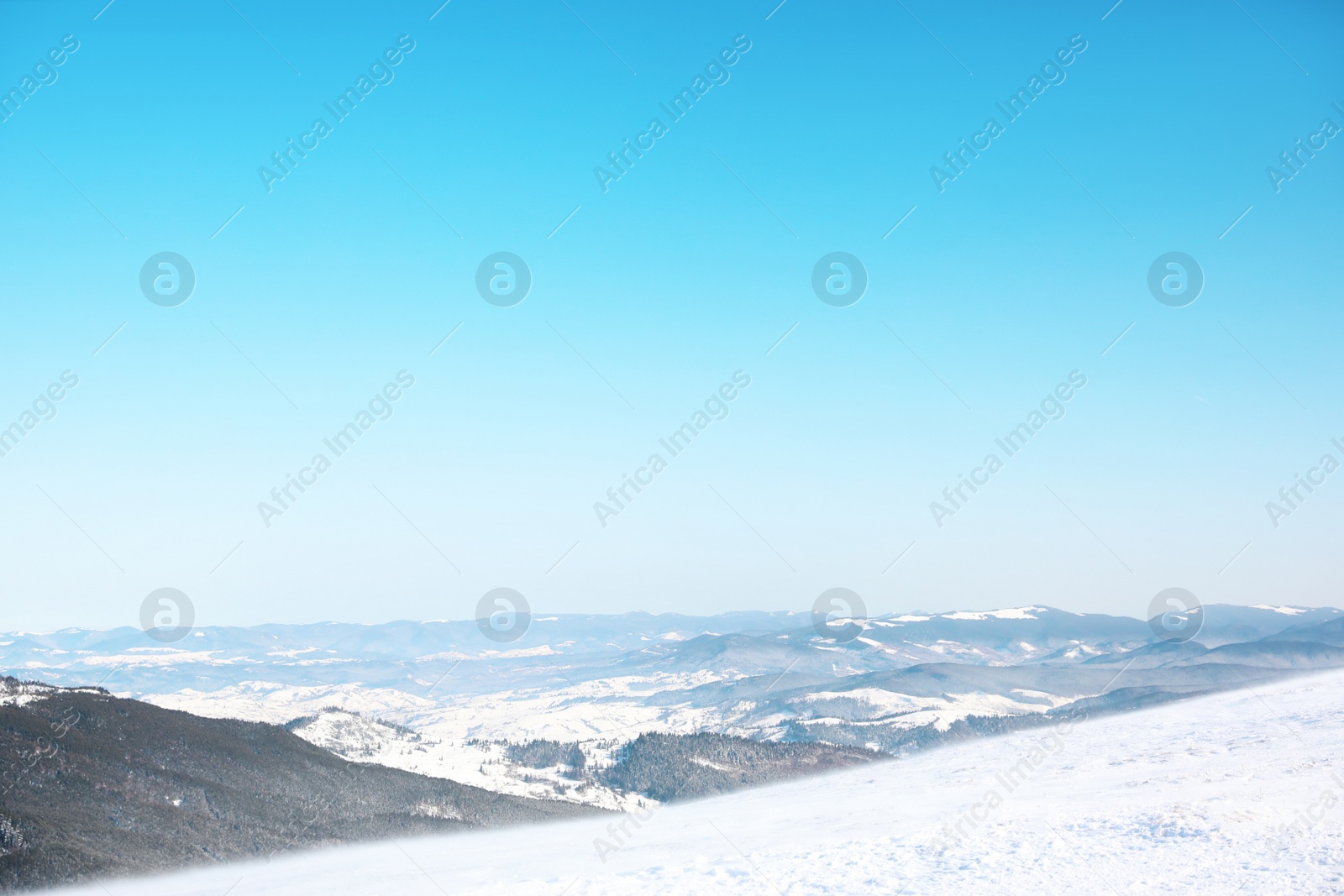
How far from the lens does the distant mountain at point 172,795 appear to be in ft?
212

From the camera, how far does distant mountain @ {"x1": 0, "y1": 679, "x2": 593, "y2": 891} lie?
212ft

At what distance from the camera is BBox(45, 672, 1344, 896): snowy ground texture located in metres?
34.3

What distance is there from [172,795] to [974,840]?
85871 millimetres

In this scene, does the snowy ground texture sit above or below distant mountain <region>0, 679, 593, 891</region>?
above

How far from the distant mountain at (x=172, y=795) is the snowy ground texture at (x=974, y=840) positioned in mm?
7311

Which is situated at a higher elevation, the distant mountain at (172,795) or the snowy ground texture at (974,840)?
the snowy ground texture at (974,840)

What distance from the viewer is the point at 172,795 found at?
89250mm

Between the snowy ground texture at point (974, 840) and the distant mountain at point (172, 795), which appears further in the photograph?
the distant mountain at point (172, 795)

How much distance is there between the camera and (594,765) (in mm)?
181500

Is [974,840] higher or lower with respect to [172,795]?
higher

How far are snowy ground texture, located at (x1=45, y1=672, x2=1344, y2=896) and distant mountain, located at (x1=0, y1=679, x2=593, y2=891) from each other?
24.0 feet

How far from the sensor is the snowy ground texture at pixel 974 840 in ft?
113

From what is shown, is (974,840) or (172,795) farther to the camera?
(172,795)

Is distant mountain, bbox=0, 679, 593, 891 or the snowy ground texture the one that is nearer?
the snowy ground texture
